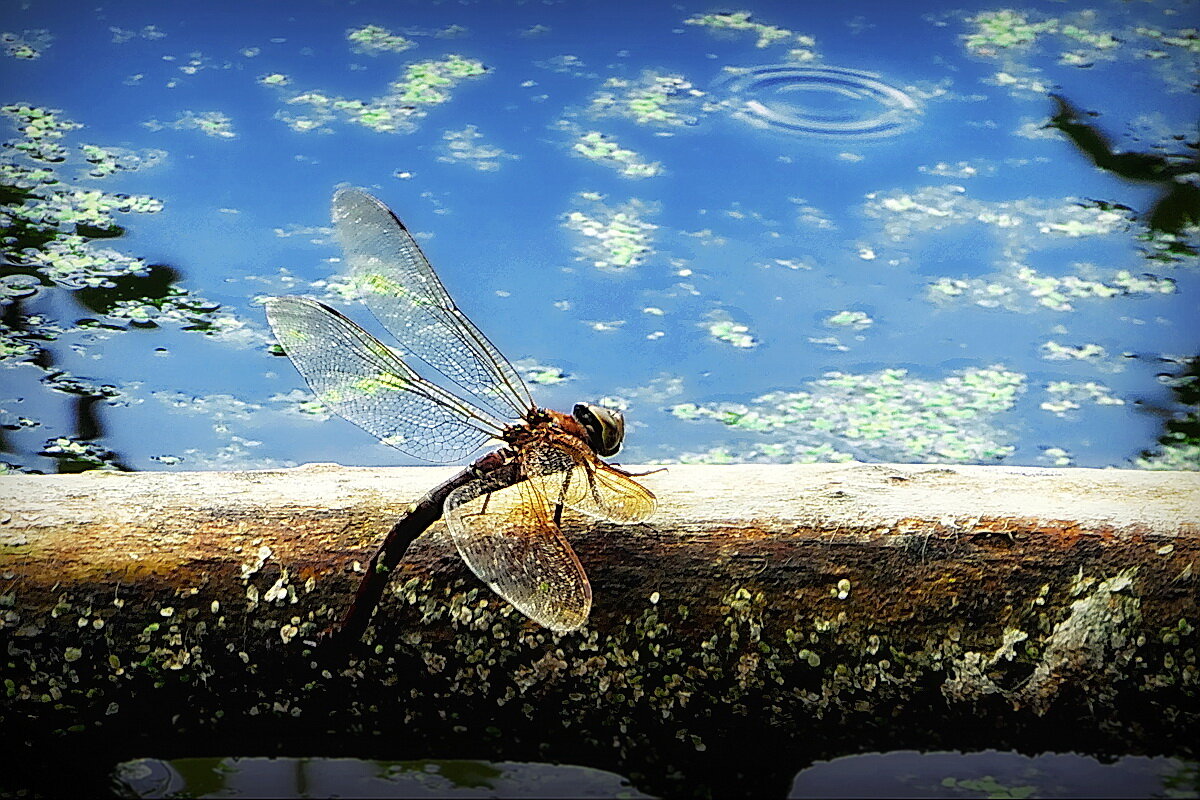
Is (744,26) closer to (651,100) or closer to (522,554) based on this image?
(651,100)

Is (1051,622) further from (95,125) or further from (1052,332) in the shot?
(95,125)

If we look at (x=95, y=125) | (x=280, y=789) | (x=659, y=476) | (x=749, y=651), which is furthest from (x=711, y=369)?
(x=95, y=125)

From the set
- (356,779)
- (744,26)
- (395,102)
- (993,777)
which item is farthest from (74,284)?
(744,26)

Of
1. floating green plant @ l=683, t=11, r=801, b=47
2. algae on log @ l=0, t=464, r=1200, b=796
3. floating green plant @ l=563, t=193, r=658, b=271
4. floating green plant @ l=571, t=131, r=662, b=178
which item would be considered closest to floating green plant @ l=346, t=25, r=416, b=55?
floating green plant @ l=571, t=131, r=662, b=178

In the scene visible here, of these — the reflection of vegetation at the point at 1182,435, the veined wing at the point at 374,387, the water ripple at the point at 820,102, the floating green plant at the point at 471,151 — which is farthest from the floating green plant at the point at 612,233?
the veined wing at the point at 374,387

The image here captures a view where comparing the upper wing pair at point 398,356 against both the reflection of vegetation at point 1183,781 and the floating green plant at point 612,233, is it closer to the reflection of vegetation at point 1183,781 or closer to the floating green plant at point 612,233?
the reflection of vegetation at point 1183,781

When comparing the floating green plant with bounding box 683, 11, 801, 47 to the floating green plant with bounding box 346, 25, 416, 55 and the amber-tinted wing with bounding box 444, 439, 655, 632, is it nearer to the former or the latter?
the floating green plant with bounding box 346, 25, 416, 55
